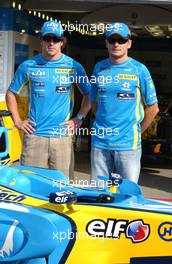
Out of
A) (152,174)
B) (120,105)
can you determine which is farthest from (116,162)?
(152,174)

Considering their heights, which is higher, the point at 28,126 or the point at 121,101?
the point at 121,101

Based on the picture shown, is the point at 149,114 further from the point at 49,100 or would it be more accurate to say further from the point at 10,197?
the point at 10,197

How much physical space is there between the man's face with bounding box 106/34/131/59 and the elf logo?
1433 millimetres

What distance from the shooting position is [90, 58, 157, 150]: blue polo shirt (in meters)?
4.05

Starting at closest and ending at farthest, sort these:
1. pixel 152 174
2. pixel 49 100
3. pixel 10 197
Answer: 1. pixel 10 197
2. pixel 49 100
3. pixel 152 174

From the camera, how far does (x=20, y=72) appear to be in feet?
14.6

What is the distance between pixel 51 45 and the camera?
13.9 ft

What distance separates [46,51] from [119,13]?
5.46m

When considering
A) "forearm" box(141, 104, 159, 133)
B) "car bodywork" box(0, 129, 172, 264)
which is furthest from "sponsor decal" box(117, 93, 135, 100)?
"car bodywork" box(0, 129, 172, 264)

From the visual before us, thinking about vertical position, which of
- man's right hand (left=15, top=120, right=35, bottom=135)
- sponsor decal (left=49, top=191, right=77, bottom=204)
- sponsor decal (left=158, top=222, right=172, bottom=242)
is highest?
man's right hand (left=15, top=120, right=35, bottom=135)

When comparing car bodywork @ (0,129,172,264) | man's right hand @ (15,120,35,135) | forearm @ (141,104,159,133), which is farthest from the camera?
man's right hand @ (15,120,35,135)

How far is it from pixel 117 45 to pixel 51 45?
1.86ft

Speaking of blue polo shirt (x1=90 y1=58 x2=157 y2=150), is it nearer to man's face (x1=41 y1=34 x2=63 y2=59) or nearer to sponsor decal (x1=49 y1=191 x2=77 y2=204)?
man's face (x1=41 y1=34 x2=63 y2=59)

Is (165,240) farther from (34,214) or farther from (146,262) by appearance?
(34,214)
